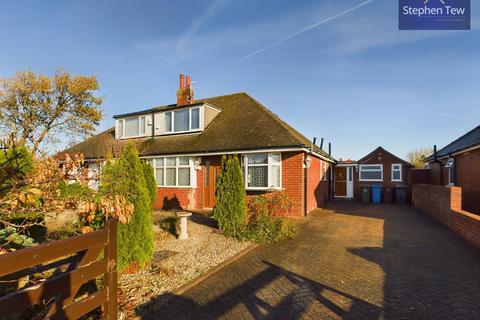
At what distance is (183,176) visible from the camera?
47.4 ft

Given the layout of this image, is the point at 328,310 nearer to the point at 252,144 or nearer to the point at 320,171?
the point at 252,144

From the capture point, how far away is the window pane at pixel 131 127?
18.0m

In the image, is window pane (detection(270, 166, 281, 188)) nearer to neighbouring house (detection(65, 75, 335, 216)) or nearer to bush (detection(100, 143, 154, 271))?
neighbouring house (detection(65, 75, 335, 216))

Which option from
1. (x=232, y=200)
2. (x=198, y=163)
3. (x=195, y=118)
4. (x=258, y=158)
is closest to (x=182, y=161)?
(x=198, y=163)

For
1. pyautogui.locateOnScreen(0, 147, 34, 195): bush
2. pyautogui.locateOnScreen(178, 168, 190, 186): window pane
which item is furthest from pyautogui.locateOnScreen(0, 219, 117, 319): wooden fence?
pyautogui.locateOnScreen(178, 168, 190, 186): window pane

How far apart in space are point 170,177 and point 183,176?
92 cm

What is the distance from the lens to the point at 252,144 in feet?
40.2

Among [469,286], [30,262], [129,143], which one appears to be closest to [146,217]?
[129,143]

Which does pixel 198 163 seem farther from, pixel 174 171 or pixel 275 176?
pixel 275 176

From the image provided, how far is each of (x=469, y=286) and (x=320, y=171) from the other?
11.6 metres

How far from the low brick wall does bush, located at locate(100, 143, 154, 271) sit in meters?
7.89

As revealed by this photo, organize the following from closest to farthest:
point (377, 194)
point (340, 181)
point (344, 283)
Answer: point (344, 283) < point (377, 194) < point (340, 181)

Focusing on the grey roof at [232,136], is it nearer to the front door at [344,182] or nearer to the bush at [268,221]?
the bush at [268,221]

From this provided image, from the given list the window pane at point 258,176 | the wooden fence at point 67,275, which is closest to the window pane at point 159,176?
the window pane at point 258,176
